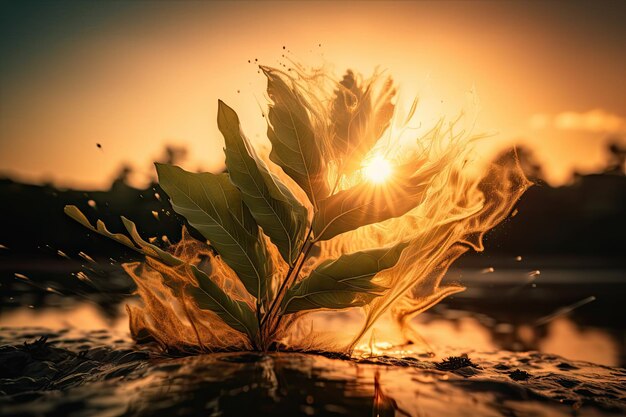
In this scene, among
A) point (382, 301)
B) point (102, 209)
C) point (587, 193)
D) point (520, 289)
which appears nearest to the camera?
point (382, 301)

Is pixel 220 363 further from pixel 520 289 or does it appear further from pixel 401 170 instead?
pixel 520 289

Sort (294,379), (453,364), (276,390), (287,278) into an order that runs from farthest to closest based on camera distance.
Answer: (453,364), (287,278), (294,379), (276,390)

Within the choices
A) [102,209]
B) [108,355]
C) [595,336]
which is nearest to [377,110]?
[108,355]

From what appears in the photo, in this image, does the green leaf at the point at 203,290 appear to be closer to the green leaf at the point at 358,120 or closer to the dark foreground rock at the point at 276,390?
the dark foreground rock at the point at 276,390

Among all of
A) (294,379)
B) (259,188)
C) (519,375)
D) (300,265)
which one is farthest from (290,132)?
(519,375)

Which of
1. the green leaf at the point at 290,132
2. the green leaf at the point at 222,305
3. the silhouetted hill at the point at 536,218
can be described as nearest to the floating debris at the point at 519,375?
the green leaf at the point at 222,305

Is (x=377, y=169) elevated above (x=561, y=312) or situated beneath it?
situated beneath

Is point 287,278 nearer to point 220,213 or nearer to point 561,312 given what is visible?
point 220,213
